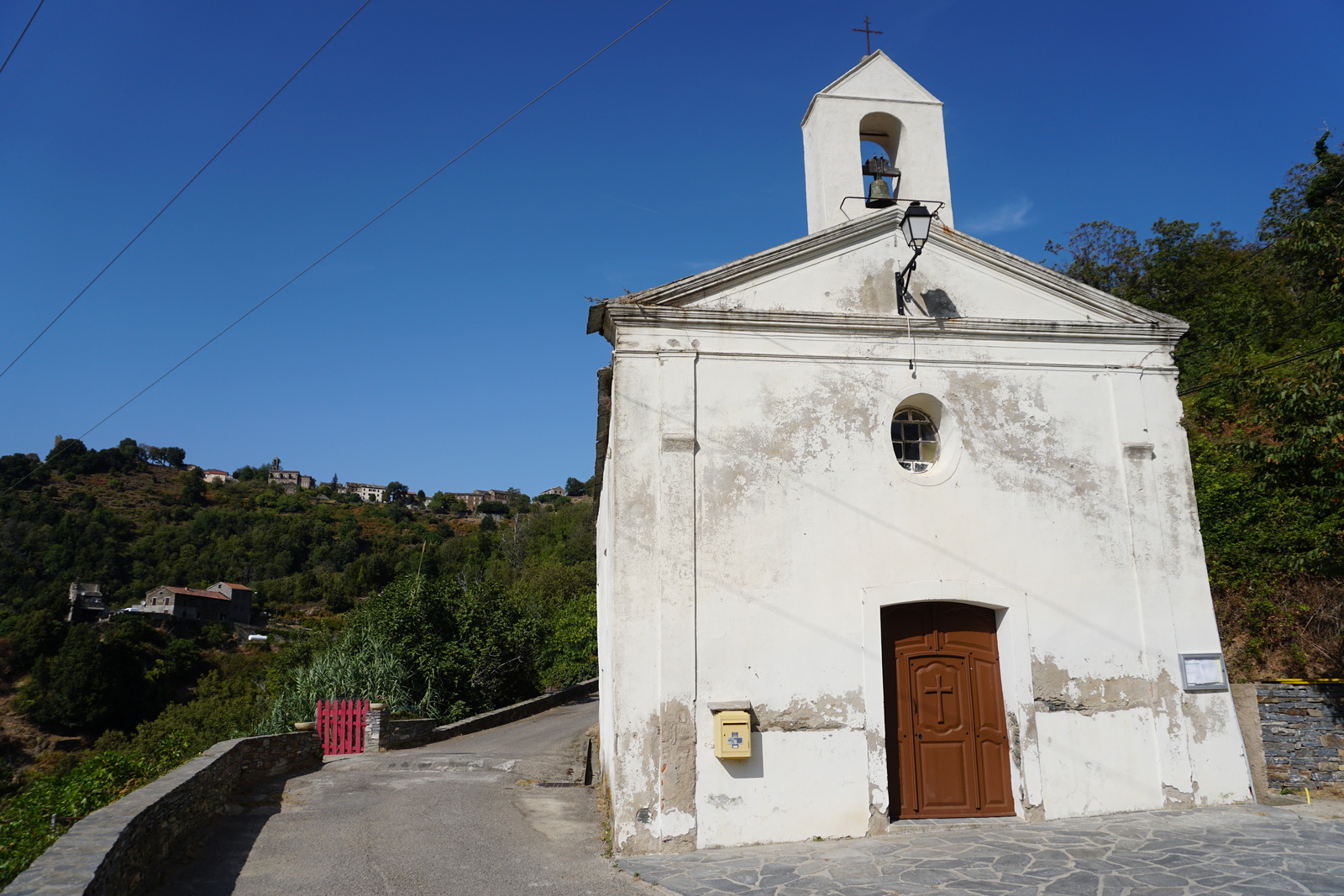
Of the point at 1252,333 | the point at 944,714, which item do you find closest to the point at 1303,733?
the point at 944,714

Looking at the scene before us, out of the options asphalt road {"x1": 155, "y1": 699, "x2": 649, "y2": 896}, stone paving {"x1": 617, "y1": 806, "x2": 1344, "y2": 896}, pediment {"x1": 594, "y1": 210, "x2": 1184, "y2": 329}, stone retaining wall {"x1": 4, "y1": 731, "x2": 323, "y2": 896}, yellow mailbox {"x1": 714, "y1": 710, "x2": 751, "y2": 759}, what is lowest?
asphalt road {"x1": 155, "y1": 699, "x2": 649, "y2": 896}

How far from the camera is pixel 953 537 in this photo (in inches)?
315

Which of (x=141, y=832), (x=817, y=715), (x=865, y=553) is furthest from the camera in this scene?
(x=865, y=553)

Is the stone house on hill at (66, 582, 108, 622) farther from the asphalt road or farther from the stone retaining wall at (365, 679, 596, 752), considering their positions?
→ the asphalt road

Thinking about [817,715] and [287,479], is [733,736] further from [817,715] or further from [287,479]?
[287,479]

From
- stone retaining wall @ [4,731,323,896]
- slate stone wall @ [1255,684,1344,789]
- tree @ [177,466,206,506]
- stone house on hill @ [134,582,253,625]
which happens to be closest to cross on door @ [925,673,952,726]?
slate stone wall @ [1255,684,1344,789]

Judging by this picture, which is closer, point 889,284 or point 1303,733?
point 1303,733

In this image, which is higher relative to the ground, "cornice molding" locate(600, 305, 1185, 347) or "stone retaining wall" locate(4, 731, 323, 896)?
"cornice molding" locate(600, 305, 1185, 347)

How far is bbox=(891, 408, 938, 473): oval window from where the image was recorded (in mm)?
8500

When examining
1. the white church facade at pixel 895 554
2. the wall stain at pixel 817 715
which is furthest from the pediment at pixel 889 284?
the wall stain at pixel 817 715

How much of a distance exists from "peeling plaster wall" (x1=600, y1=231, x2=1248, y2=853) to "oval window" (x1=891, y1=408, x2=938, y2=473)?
0.72ft

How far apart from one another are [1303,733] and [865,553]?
4.80 meters

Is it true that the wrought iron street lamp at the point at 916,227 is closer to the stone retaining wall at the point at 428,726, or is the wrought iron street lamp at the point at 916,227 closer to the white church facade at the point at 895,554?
the white church facade at the point at 895,554

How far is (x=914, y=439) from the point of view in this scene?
28.3 feet
